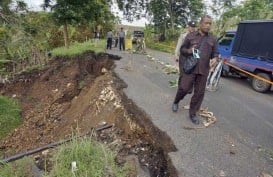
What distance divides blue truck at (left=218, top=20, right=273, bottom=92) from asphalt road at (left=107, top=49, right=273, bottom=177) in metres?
0.79

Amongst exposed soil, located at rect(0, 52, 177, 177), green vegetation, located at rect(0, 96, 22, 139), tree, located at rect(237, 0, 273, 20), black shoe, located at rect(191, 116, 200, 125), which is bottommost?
green vegetation, located at rect(0, 96, 22, 139)

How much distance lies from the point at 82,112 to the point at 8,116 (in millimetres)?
3169

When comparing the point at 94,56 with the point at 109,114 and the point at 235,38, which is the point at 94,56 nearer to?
the point at 235,38

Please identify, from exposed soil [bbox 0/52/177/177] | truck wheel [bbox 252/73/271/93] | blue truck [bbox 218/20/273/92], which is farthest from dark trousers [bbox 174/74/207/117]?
truck wheel [bbox 252/73/271/93]

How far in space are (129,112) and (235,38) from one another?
650cm

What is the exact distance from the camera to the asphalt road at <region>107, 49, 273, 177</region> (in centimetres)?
413

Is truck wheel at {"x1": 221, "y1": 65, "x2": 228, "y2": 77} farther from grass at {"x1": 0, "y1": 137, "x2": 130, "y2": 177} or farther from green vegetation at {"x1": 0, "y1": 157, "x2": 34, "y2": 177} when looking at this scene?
green vegetation at {"x1": 0, "y1": 157, "x2": 34, "y2": 177}

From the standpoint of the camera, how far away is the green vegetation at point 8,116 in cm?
880

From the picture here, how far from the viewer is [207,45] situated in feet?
16.6

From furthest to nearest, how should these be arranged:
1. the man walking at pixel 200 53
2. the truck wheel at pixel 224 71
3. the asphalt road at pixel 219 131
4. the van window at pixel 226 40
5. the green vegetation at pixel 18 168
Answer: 1. the truck wheel at pixel 224 71
2. the van window at pixel 226 40
3. the man walking at pixel 200 53
4. the asphalt road at pixel 219 131
5. the green vegetation at pixel 18 168

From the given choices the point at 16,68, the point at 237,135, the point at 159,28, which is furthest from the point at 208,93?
the point at 159,28

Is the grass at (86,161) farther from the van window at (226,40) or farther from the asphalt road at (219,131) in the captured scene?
the van window at (226,40)

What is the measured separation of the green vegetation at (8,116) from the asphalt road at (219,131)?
3.79m

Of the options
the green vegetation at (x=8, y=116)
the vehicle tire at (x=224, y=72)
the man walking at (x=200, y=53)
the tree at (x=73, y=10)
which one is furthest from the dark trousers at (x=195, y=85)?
the tree at (x=73, y=10)
